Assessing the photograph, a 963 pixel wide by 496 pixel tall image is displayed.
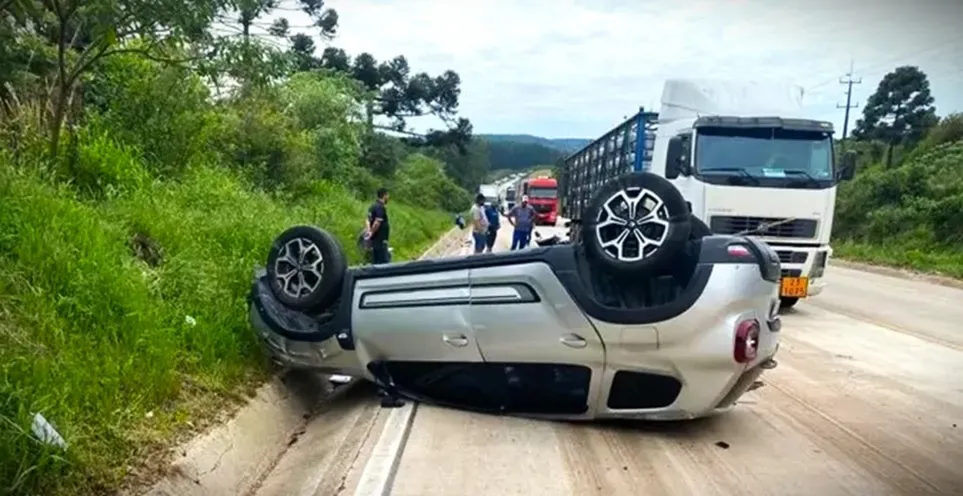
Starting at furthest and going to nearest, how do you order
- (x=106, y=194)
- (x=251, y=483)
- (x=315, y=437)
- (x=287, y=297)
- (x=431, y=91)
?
1. (x=431, y=91)
2. (x=106, y=194)
3. (x=287, y=297)
4. (x=315, y=437)
5. (x=251, y=483)

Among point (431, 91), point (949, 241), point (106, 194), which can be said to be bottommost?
point (949, 241)

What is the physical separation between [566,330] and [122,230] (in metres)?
3.90

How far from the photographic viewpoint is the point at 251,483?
14.7ft

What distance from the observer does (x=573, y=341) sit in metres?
4.91

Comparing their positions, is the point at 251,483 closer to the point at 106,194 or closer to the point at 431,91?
the point at 106,194

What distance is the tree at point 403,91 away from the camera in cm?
4073

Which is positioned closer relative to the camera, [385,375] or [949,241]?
[385,375]

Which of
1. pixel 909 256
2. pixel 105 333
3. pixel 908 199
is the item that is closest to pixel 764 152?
pixel 105 333

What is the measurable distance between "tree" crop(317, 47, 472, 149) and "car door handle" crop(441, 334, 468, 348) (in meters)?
35.3

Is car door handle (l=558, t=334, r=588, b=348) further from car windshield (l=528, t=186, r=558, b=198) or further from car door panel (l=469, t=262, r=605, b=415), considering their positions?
car windshield (l=528, t=186, r=558, b=198)

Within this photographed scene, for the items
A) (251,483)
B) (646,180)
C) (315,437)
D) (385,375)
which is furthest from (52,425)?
(646,180)

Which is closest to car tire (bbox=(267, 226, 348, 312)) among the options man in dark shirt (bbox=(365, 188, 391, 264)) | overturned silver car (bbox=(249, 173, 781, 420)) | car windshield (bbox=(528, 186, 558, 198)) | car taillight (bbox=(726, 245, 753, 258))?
overturned silver car (bbox=(249, 173, 781, 420))

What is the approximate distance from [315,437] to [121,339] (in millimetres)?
1398

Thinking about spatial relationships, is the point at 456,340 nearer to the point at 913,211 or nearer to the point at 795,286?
the point at 795,286
